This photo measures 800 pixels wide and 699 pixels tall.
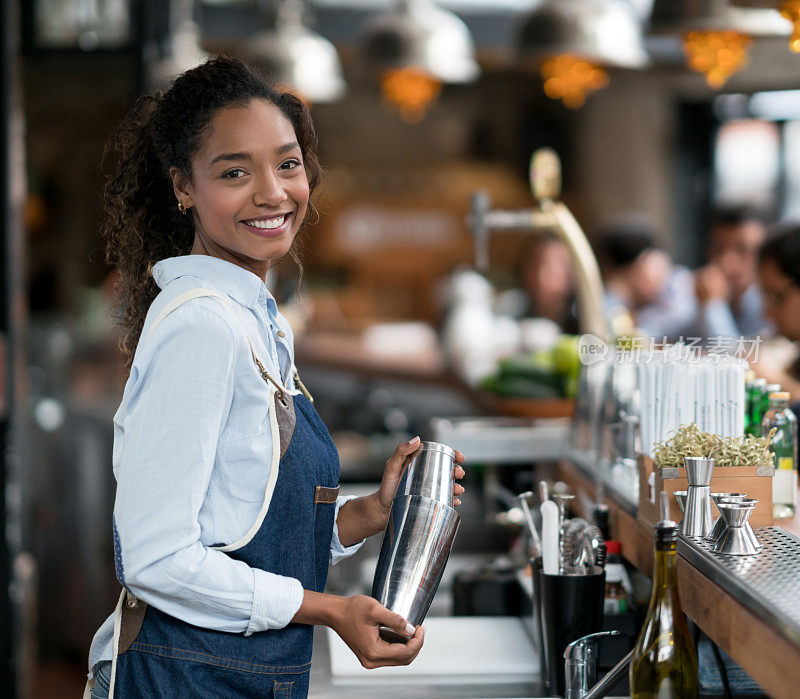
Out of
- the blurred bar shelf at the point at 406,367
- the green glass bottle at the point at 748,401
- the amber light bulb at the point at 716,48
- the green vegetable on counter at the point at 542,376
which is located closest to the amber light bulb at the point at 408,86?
the blurred bar shelf at the point at 406,367

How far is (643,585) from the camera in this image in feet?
5.81

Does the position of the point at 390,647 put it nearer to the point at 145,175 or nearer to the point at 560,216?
the point at 145,175

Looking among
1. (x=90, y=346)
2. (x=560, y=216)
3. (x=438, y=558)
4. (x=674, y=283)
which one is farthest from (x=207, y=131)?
(x=674, y=283)

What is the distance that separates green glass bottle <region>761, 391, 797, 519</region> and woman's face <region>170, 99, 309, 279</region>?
0.84 meters

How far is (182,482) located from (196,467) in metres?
0.02

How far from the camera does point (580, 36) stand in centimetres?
378

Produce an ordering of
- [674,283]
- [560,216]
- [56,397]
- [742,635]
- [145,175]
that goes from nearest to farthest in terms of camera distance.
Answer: [742,635] → [145,175] → [560,216] → [56,397] → [674,283]

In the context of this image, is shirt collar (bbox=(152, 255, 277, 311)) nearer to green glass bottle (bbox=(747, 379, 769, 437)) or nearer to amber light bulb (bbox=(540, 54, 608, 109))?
green glass bottle (bbox=(747, 379, 769, 437))

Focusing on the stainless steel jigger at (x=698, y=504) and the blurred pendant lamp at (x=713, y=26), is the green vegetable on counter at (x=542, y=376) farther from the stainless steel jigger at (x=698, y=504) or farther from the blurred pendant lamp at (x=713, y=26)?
the stainless steel jigger at (x=698, y=504)

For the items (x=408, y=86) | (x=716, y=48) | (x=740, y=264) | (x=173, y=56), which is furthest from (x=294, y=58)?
(x=740, y=264)

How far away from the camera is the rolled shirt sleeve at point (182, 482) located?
1164mm

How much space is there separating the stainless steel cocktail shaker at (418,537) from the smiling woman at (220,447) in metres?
0.03

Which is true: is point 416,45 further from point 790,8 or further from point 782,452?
point 782,452

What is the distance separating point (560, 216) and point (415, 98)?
1.85 m
